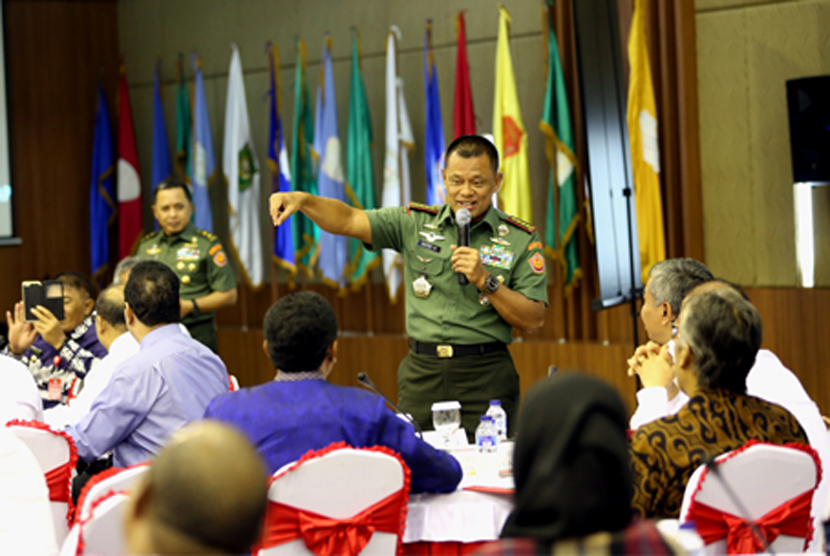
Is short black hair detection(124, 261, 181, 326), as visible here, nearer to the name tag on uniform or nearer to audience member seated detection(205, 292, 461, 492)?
audience member seated detection(205, 292, 461, 492)

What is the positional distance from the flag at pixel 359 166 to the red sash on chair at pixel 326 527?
4294 mm

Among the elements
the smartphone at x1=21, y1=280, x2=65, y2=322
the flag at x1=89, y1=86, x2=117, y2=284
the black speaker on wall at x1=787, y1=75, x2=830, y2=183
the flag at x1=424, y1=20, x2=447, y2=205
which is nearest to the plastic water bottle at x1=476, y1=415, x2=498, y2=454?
the smartphone at x1=21, y1=280, x2=65, y2=322

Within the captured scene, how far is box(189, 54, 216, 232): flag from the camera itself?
714 cm

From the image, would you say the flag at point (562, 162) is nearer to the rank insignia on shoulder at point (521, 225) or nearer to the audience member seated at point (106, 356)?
the rank insignia on shoulder at point (521, 225)

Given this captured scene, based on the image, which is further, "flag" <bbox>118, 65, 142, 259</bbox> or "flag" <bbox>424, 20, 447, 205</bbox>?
"flag" <bbox>118, 65, 142, 259</bbox>

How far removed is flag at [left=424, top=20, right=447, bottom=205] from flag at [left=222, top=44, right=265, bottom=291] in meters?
1.56

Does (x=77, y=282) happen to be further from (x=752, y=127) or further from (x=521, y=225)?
(x=752, y=127)

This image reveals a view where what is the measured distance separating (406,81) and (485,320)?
11.4 ft

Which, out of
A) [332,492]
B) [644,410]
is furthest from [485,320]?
[332,492]

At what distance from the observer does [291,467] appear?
2.08 meters

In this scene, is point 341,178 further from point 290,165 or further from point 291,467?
point 291,467

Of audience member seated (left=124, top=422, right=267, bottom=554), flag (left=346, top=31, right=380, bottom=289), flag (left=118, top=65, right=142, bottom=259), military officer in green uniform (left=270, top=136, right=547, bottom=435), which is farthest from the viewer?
flag (left=118, top=65, right=142, bottom=259)

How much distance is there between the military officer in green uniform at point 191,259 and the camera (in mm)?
5297

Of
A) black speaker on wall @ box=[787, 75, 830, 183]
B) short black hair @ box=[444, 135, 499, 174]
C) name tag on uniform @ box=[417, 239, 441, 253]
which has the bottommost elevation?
name tag on uniform @ box=[417, 239, 441, 253]
